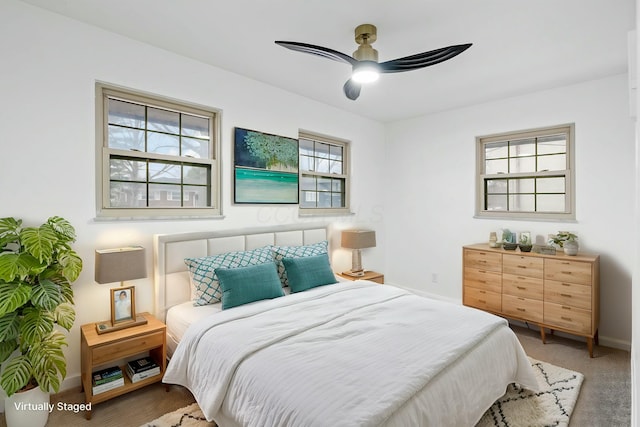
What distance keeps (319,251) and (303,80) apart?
71.8 inches

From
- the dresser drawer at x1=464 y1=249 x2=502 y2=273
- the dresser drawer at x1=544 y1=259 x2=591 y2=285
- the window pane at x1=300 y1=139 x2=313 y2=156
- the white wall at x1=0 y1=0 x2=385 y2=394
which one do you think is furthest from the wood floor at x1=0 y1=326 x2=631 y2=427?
the window pane at x1=300 y1=139 x2=313 y2=156

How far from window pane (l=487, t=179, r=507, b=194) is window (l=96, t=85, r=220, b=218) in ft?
11.0

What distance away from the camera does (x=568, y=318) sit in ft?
10.2

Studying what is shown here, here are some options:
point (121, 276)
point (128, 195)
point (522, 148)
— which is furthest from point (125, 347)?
point (522, 148)

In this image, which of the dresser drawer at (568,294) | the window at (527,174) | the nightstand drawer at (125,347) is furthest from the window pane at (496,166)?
the nightstand drawer at (125,347)

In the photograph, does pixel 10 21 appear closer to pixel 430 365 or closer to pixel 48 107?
pixel 48 107

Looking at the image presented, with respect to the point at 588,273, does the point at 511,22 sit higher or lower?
higher

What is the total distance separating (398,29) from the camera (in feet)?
7.82

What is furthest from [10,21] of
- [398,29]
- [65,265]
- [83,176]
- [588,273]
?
[588,273]

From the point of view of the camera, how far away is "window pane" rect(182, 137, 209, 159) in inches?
120

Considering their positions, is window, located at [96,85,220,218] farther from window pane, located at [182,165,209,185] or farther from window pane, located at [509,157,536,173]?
window pane, located at [509,157,536,173]

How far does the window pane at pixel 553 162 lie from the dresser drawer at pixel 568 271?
1133mm

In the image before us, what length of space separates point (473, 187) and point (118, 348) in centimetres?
409

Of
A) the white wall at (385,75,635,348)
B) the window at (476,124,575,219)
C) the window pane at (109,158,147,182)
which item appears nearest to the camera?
the window pane at (109,158,147,182)
